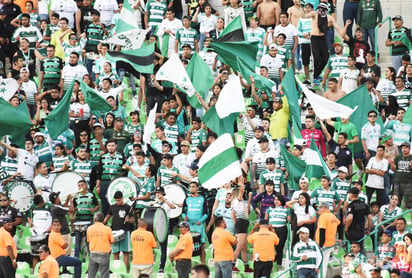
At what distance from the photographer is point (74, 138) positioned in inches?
1086

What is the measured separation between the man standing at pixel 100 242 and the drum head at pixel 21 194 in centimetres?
215

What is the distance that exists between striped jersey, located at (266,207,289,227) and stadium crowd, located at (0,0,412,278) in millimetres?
24

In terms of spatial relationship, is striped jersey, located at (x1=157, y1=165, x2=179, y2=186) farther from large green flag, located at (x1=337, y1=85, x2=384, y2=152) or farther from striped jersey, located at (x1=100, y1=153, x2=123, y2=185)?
large green flag, located at (x1=337, y1=85, x2=384, y2=152)

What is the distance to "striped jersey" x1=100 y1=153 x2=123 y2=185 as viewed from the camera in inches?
1026

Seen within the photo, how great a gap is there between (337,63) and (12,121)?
23.0 feet

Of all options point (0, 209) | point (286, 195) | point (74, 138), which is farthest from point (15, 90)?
point (286, 195)

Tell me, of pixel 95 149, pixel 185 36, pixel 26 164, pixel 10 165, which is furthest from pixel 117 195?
pixel 185 36

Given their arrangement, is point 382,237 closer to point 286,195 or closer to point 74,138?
point 286,195

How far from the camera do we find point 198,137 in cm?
2673

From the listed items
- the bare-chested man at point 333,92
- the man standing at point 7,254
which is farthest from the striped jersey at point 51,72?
the man standing at point 7,254

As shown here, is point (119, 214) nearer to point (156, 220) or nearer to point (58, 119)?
point (156, 220)

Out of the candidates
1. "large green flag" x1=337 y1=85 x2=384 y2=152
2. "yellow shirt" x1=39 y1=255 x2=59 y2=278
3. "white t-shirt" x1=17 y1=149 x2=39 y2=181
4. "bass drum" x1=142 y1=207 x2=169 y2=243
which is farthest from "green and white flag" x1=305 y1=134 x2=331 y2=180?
"white t-shirt" x1=17 y1=149 x2=39 y2=181

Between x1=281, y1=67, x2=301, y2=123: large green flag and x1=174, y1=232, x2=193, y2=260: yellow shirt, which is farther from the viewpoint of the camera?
x1=281, y1=67, x2=301, y2=123: large green flag

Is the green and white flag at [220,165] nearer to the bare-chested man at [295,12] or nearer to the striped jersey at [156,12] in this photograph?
the bare-chested man at [295,12]
